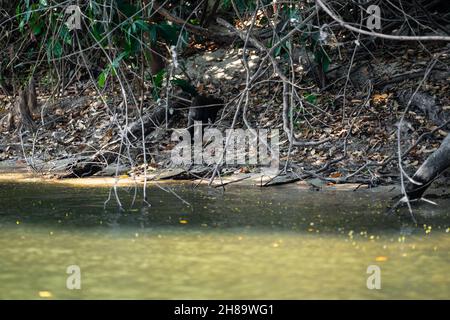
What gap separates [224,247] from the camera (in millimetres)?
4523

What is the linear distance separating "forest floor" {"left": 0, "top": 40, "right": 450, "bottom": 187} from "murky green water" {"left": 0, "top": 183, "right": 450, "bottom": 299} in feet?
3.53

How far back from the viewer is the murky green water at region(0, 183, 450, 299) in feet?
11.9

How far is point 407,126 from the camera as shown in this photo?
811cm

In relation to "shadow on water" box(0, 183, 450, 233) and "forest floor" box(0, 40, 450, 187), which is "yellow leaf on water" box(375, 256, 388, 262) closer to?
"shadow on water" box(0, 183, 450, 233)

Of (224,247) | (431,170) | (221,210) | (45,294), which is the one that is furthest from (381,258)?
(431,170)

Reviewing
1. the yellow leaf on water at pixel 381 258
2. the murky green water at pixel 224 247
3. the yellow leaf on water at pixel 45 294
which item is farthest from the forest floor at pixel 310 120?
the yellow leaf on water at pixel 45 294

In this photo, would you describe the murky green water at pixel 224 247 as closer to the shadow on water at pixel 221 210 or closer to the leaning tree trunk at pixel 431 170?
the shadow on water at pixel 221 210

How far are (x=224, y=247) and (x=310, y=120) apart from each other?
468 centimetres

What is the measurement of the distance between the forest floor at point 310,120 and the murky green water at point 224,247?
108cm

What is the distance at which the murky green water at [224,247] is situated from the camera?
3.63 meters

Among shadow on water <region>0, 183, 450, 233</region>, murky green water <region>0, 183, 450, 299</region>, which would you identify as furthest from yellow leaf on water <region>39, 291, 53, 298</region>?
shadow on water <region>0, 183, 450, 233</region>

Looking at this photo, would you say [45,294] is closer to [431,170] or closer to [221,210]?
[221,210]
